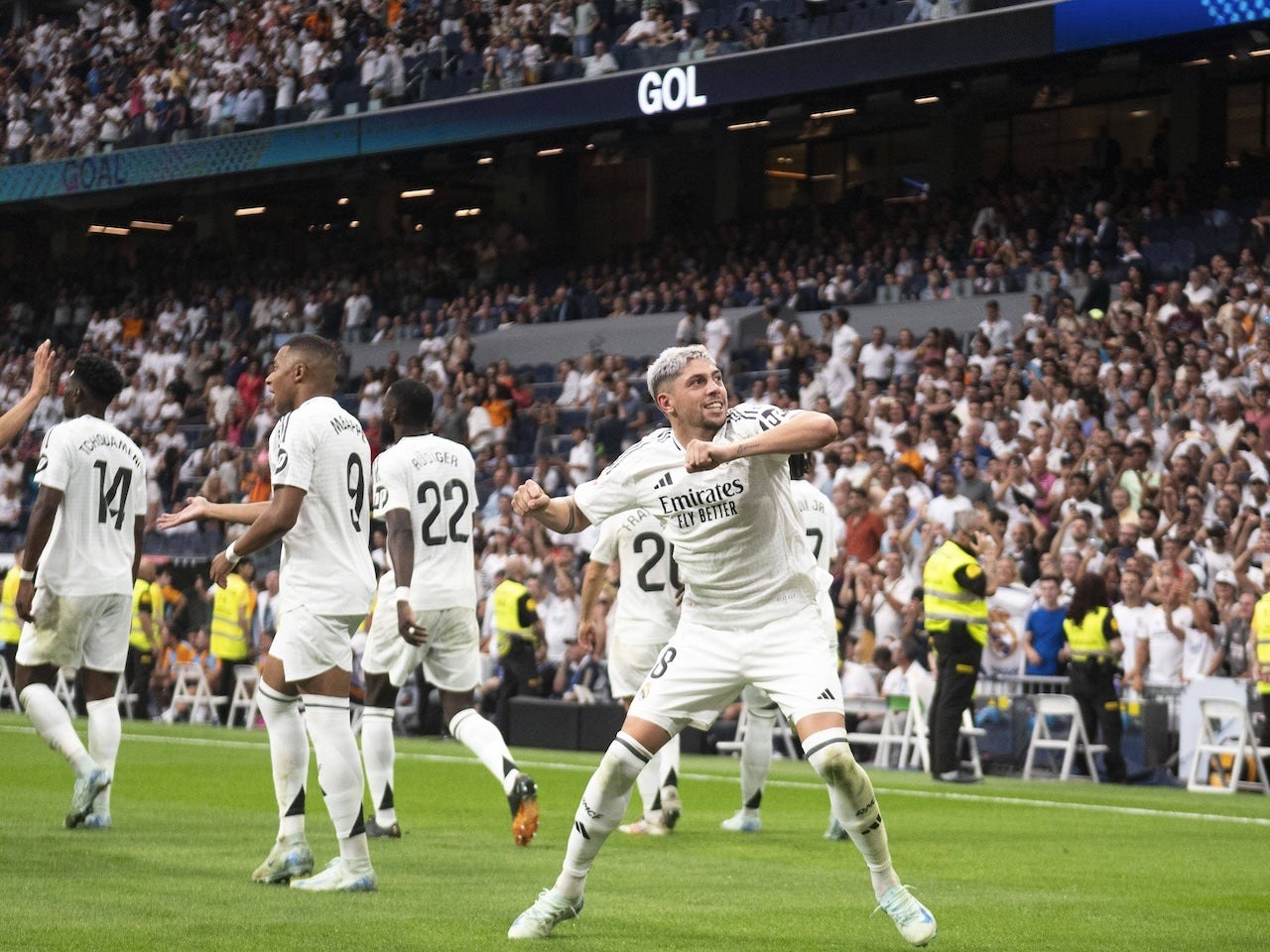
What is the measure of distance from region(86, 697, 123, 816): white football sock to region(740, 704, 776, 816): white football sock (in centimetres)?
370

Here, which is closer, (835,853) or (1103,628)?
(835,853)

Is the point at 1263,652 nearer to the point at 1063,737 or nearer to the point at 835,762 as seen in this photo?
the point at 1063,737

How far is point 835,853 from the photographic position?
1041 cm

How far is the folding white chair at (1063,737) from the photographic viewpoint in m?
16.9

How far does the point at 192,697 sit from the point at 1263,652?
46.3 ft

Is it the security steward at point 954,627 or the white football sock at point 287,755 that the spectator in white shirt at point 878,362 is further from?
the white football sock at point 287,755

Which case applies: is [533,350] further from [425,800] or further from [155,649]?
[425,800]

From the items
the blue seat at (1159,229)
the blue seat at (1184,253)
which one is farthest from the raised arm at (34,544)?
the blue seat at (1159,229)

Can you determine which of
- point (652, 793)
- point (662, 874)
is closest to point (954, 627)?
point (652, 793)

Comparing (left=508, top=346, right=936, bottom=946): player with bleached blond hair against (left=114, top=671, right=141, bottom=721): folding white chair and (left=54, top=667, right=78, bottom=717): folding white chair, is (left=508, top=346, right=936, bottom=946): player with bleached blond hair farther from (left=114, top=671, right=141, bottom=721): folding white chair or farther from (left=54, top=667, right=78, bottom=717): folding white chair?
(left=54, top=667, right=78, bottom=717): folding white chair

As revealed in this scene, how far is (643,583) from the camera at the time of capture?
11.8 meters

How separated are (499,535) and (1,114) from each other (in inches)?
939

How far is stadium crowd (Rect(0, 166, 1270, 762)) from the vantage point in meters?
17.9

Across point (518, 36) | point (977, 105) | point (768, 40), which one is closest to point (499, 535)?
point (768, 40)
